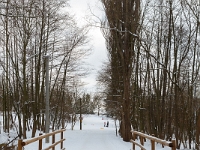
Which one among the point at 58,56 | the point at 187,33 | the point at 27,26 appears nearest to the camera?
the point at 27,26

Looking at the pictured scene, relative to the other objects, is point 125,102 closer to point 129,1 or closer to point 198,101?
point 129,1

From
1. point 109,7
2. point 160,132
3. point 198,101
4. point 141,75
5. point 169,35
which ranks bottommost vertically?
point 160,132

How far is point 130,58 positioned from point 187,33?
4.18m

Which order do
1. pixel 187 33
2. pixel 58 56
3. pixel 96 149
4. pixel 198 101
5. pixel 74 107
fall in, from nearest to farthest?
pixel 96 149, pixel 187 33, pixel 58 56, pixel 198 101, pixel 74 107

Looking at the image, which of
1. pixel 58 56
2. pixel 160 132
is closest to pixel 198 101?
pixel 160 132

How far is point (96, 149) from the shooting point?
510 inches

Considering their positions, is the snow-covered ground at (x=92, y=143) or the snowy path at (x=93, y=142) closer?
the snow-covered ground at (x=92, y=143)

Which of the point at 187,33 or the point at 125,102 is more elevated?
the point at 187,33

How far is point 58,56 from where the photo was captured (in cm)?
2075

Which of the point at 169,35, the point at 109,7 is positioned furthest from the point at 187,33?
the point at 109,7

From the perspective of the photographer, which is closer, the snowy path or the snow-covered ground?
the snow-covered ground

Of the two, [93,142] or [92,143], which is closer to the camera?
[92,143]

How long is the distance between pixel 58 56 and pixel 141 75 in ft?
24.7

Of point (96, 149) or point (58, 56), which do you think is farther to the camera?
point (58, 56)
